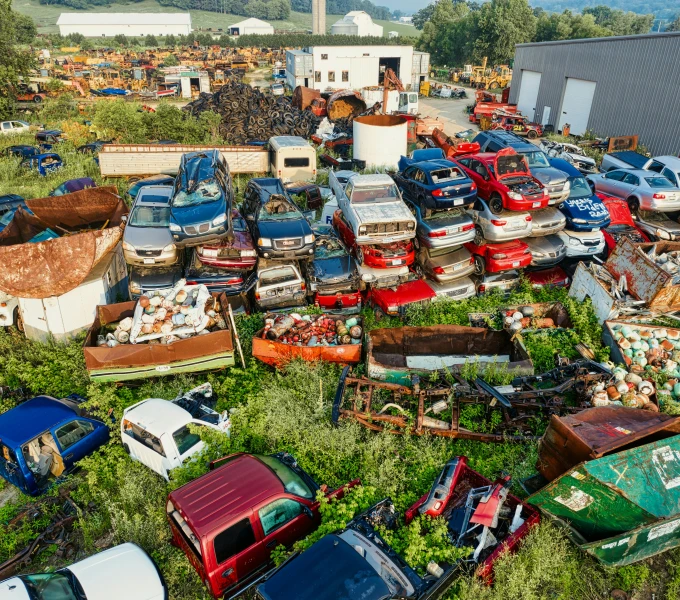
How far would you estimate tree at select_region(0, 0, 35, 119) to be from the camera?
2998 cm

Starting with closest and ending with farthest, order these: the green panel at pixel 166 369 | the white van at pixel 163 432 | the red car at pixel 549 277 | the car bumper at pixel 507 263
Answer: the white van at pixel 163 432 → the green panel at pixel 166 369 → the car bumper at pixel 507 263 → the red car at pixel 549 277

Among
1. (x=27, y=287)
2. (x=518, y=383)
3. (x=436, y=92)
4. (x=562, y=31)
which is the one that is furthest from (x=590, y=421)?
(x=562, y=31)

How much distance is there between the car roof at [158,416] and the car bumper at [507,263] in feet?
26.4

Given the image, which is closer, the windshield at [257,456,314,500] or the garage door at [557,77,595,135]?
the windshield at [257,456,314,500]

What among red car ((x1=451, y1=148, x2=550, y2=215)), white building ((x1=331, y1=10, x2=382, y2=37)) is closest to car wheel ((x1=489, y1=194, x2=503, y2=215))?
red car ((x1=451, y1=148, x2=550, y2=215))

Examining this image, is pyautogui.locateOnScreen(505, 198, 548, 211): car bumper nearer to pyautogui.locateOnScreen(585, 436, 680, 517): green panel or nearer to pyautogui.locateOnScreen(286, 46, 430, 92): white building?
pyautogui.locateOnScreen(585, 436, 680, 517): green panel

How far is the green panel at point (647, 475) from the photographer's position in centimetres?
569

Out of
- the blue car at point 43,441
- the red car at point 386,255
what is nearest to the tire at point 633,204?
the red car at point 386,255

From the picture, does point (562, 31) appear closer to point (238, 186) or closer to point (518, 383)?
point (238, 186)

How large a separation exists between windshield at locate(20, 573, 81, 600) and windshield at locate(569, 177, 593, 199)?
14075 millimetres

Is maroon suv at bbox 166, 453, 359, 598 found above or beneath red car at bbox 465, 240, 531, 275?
beneath

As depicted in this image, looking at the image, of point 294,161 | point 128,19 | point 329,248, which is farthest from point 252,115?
point 128,19

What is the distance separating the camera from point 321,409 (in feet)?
27.7

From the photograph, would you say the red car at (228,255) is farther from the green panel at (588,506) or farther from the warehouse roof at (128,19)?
the warehouse roof at (128,19)
